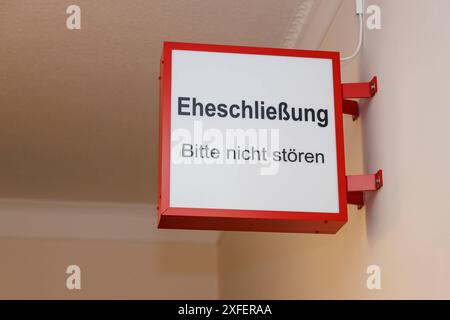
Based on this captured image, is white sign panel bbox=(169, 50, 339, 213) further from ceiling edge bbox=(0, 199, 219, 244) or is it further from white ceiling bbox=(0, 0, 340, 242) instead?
ceiling edge bbox=(0, 199, 219, 244)

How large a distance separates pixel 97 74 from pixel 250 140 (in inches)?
60.9

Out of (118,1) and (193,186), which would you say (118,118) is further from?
(193,186)

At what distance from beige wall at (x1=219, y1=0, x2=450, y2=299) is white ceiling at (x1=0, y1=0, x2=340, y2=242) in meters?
0.44

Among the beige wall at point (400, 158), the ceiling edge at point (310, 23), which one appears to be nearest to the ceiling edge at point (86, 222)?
the ceiling edge at point (310, 23)

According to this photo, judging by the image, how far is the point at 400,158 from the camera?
213 centimetres

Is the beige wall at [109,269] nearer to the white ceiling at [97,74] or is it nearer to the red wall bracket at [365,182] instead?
the white ceiling at [97,74]

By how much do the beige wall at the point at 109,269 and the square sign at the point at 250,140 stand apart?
10.4 ft

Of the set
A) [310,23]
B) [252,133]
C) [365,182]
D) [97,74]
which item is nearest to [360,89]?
[365,182]

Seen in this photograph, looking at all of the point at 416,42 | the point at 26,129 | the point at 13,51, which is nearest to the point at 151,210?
the point at 26,129

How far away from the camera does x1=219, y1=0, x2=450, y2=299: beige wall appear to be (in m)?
1.87

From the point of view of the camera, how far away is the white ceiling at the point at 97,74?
3080 mm

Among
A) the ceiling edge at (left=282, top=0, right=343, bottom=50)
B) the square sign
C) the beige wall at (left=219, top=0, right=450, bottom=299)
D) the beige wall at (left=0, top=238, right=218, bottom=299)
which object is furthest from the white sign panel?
the beige wall at (left=0, top=238, right=218, bottom=299)

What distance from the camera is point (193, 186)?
2.14 metres

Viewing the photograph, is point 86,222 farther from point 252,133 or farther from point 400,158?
point 400,158
